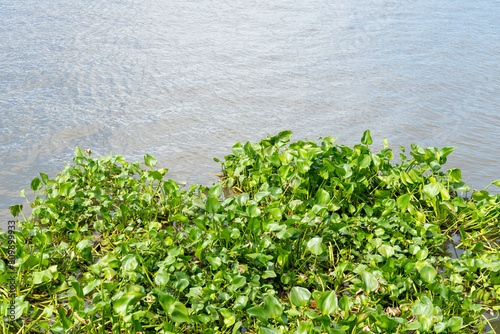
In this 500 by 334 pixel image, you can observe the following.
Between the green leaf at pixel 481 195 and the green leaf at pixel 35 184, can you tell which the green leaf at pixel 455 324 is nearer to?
the green leaf at pixel 481 195

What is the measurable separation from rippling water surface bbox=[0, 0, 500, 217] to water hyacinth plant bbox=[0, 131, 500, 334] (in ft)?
1.60

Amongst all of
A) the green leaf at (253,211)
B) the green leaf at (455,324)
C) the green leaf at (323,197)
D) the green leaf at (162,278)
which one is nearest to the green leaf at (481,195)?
the green leaf at (323,197)

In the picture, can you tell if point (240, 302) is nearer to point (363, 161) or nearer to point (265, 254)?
point (265, 254)

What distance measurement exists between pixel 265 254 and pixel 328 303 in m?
0.52

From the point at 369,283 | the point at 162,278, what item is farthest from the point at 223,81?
the point at 369,283

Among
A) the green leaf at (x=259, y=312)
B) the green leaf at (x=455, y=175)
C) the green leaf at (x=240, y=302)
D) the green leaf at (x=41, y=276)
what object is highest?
the green leaf at (x=455, y=175)

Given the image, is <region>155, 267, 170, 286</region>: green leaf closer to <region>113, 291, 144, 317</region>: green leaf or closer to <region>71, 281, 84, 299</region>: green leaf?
<region>113, 291, 144, 317</region>: green leaf

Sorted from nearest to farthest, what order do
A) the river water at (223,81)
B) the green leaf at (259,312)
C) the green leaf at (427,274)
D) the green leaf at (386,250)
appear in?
the green leaf at (259,312) < the green leaf at (427,274) < the green leaf at (386,250) < the river water at (223,81)

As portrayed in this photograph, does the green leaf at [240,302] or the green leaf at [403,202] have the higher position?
the green leaf at [403,202]

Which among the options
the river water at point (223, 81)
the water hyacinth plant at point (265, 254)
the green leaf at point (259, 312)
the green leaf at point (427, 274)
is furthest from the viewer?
the river water at point (223, 81)

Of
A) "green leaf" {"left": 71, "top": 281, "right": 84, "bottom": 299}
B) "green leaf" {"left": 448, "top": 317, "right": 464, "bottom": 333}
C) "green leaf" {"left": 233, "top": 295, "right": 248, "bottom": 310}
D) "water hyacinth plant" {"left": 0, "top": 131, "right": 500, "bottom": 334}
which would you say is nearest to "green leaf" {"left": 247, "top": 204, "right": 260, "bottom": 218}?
"water hyacinth plant" {"left": 0, "top": 131, "right": 500, "bottom": 334}

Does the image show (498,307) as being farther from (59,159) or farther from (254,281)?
(59,159)

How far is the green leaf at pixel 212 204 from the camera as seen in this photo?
85.3 inches

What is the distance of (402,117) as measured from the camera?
378 cm
